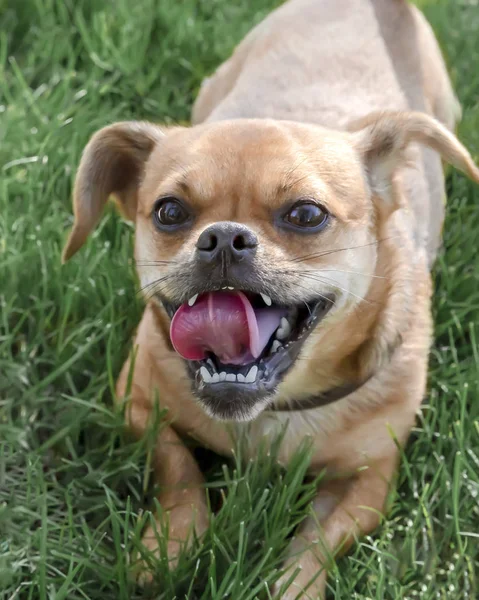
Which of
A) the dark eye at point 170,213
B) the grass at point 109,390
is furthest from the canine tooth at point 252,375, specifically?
the dark eye at point 170,213

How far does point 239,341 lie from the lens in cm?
207

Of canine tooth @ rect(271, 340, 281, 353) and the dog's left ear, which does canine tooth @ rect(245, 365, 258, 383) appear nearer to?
canine tooth @ rect(271, 340, 281, 353)

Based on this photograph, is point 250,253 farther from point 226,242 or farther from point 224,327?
point 224,327

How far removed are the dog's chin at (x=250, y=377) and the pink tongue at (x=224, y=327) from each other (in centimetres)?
3

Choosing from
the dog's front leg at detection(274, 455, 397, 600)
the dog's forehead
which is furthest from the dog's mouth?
the dog's front leg at detection(274, 455, 397, 600)

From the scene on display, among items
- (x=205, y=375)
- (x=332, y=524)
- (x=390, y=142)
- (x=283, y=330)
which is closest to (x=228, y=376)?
(x=205, y=375)

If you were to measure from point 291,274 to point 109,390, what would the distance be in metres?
0.98

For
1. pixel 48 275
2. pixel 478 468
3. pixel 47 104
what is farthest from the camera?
pixel 47 104

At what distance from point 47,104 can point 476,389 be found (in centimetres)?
218

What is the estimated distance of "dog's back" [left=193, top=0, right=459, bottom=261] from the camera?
2893 mm

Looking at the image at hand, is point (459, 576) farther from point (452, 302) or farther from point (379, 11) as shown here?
point (379, 11)

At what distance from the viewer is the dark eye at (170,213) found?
2219 millimetres

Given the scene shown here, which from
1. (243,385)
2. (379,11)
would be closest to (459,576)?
(243,385)

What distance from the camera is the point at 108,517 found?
90.6 inches
